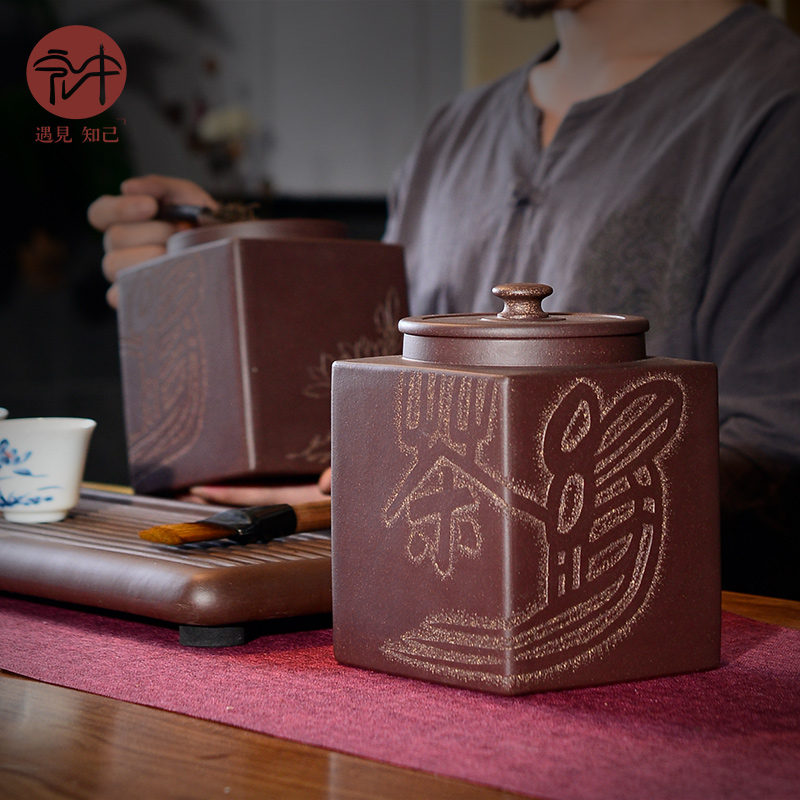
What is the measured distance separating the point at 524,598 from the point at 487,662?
4cm

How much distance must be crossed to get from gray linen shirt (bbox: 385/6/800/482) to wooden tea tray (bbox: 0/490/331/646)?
581 millimetres

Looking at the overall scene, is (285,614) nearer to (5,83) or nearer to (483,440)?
(483,440)

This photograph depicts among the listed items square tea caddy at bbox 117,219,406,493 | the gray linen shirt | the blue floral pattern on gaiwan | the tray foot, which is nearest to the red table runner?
the tray foot

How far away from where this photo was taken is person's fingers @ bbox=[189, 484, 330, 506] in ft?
3.18

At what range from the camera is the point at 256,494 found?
0.98 meters

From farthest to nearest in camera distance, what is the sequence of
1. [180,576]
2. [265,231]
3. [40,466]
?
[265,231] < [40,466] < [180,576]

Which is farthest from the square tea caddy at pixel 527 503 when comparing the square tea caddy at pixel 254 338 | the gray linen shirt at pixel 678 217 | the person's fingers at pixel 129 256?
the person's fingers at pixel 129 256

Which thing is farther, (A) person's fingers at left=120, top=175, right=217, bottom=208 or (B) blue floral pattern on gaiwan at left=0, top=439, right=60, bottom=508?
(A) person's fingers at left=120, top=175, right=217, bottom=208

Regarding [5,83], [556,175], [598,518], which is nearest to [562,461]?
[598,518]

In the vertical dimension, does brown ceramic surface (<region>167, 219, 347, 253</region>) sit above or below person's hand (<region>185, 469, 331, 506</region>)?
above

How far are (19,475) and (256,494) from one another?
0.76 feet

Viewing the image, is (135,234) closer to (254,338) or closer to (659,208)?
(254,338)

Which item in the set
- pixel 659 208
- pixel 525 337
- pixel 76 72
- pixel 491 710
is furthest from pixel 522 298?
pixel 659 208

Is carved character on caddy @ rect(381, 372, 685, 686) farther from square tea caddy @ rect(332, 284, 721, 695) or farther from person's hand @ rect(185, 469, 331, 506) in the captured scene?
person's hand @ rect(185, 469, 331, 506)
